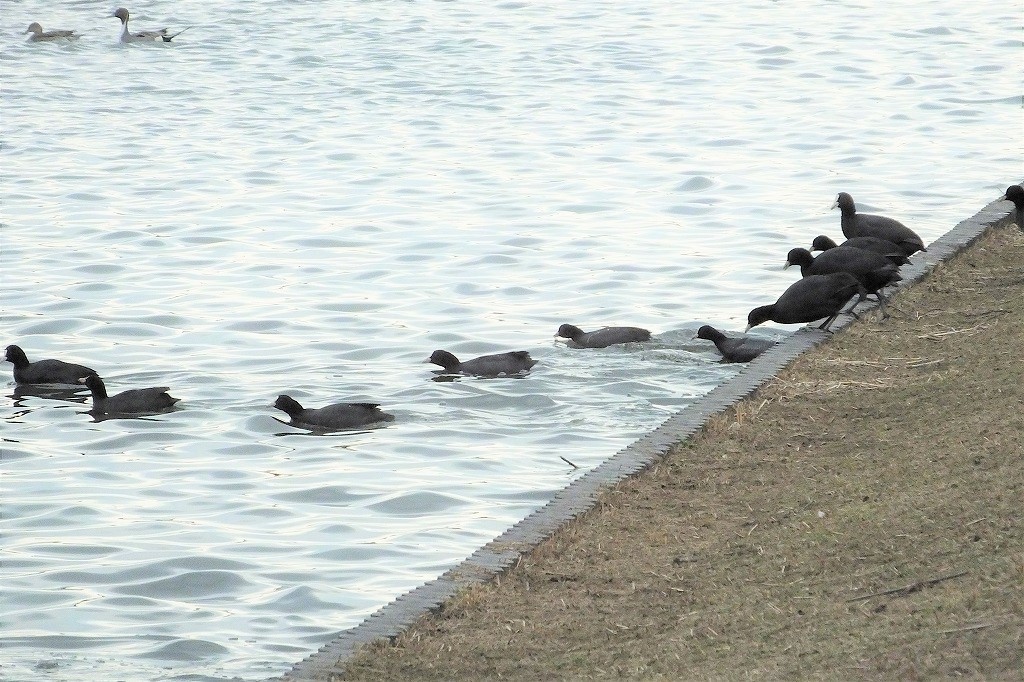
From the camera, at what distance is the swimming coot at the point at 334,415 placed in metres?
11.5

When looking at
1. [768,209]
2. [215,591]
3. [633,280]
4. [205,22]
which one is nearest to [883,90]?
[768,209]

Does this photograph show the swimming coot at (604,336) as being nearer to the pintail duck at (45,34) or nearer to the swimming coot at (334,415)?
the swimming coot at (334,415)

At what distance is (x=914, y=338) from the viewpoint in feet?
37.2

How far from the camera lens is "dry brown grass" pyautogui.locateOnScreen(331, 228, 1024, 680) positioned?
6129mm

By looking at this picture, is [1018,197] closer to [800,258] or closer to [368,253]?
[800,258]

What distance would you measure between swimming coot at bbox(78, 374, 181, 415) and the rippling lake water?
158 millimetres

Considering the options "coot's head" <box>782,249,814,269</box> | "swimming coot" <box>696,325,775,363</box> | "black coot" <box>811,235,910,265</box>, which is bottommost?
"swimming coot" <box>696,325,775,363</box>

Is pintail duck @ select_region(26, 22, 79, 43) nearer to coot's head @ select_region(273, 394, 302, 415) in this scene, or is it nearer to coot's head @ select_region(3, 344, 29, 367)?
coot's head @ select_region(3, 344, 29, 367)

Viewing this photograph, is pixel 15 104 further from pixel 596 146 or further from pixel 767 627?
pixel 767 627

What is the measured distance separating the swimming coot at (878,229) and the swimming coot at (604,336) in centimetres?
218

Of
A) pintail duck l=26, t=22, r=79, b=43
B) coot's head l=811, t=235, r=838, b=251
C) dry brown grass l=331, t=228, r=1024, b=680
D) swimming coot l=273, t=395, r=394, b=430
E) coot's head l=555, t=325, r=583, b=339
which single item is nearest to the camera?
dry brown grass l=331, t=228, r=1024, b=680

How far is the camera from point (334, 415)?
11.5 metres

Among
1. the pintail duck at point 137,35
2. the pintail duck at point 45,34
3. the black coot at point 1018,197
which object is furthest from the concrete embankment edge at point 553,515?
the pintail duck at point 45,34

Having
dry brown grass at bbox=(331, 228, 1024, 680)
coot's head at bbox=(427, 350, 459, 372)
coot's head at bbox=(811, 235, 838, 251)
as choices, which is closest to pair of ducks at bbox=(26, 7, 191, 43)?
coot's head at bbox=(811, 235, 838, 251)
